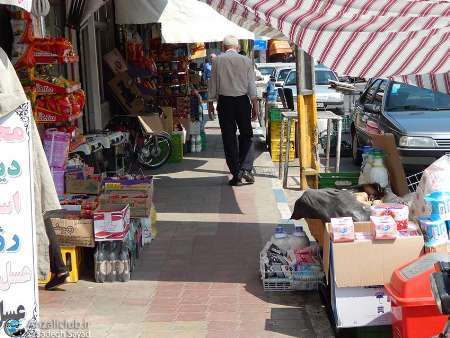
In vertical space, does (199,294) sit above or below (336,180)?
below

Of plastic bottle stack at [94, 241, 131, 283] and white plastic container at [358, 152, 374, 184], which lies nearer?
white plastic container at [358, 152, 374, 184]

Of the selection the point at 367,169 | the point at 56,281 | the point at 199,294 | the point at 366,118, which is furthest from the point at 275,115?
the point at 56,281

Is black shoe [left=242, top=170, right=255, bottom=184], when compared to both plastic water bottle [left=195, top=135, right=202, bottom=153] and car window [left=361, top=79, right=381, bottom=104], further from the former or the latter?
plastic water bottle [left=195, top=135, right=202, bottom=153]

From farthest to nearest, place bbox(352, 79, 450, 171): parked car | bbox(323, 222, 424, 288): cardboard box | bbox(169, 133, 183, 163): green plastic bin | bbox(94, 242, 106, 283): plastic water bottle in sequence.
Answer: bbox(169, 133, 183, 163): green plastic bin → bbox(352, 79, 450, 171): parked car → bbox(94, 242, 106, 283): plastic water bottle → bbox(323, 222, 424, 288): cardboard box

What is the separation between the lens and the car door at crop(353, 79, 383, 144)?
477 inches

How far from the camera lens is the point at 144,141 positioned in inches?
490

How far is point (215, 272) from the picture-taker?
6.65 m

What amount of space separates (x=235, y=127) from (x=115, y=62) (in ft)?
10.8

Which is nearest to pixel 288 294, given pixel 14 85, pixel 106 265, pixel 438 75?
pixel 106 265

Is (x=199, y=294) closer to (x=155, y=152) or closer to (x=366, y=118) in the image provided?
(x=155, y=152)

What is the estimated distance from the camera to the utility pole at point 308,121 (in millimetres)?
10562

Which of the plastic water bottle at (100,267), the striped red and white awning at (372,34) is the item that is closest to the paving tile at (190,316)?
the plastic water bottle at (100,267)

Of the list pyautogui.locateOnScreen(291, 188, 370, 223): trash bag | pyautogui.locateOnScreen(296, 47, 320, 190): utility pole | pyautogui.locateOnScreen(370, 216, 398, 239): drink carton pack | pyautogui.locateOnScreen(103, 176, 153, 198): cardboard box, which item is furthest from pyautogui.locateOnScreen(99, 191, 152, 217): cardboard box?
pyautogui.locateOnScreen(296, 47, 320, 190): utility pole

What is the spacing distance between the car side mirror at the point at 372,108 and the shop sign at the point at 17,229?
8.35 meters
